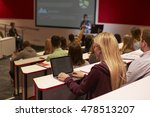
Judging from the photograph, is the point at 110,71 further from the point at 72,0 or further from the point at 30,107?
the point at 72,0

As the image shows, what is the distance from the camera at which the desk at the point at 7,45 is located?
8.60 meters

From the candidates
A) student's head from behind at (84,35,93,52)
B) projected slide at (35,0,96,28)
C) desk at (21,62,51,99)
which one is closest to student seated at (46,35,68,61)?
desk at (21,62,51,99)

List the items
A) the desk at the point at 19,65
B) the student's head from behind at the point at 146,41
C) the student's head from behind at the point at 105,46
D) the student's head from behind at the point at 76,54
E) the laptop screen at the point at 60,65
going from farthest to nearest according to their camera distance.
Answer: the desk at the point at 19,65
the student's head from behind at the point at 76,54
the laptop screen at the point at 60,65
the student's head from behind at the point at 146,41
the student's head from behind at the point at 105,46

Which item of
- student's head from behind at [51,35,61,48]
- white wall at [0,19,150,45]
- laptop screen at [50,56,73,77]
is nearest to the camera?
laptop screen at [50,56,73,77]

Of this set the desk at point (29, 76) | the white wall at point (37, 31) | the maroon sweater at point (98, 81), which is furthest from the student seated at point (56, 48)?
the white wall at point (37, 31)

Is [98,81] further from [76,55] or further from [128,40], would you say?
[128,40]

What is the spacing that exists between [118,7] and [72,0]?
5.89ft

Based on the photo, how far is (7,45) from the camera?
8.84 metres

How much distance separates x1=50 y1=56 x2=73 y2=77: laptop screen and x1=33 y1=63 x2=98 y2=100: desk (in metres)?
0.10

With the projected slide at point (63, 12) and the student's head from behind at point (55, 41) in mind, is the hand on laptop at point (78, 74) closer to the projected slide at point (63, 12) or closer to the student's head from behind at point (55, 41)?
the student's head from behind at point (55, 41)

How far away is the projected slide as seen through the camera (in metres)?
9.60

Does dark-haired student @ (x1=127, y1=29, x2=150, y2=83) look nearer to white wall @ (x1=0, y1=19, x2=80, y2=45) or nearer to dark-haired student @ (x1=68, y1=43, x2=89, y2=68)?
dark-haired student @ (x1=68, y1=43, x2=89, y2=68)

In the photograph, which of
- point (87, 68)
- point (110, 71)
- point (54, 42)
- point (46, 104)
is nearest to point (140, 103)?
point (46, 104)

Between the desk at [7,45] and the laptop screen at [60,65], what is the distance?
5.74 meters
